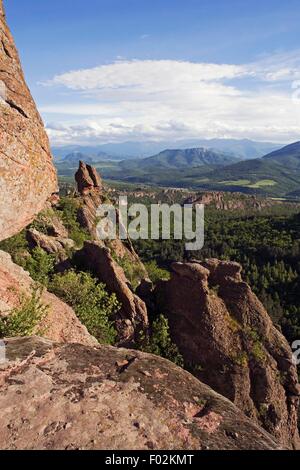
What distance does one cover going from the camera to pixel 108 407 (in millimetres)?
12961

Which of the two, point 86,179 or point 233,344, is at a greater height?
point 86,179

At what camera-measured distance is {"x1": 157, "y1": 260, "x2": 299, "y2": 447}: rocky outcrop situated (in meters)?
36.9

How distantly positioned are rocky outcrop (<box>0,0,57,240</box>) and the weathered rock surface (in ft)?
23.9

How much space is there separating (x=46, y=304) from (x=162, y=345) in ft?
48.9

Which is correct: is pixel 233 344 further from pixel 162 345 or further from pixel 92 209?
pixel 92 209

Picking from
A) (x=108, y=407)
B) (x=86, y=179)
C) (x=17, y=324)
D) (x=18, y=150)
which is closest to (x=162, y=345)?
(x=17, y=324)

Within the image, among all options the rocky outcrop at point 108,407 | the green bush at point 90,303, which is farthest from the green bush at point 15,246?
the rocky outcrop at point 108,407

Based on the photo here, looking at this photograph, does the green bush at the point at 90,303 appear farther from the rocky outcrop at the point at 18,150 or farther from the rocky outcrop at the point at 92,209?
the rocky outcrop at the point at 92,209

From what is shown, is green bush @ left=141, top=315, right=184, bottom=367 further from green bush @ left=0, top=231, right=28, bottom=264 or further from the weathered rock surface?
green bush @ left=0, top=231, right=28, bottom=264

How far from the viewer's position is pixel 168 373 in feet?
51.0

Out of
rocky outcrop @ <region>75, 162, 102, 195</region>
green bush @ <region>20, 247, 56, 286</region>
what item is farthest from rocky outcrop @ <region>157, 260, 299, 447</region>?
rocky outcrop @ <region>75, 162, 102, 195</region>

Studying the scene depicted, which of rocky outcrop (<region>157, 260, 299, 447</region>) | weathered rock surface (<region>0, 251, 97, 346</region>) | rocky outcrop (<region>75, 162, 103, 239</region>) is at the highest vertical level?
rocky outcrop (<region>75, 162, 103, 239</region>)

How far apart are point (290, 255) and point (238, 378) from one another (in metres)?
128
